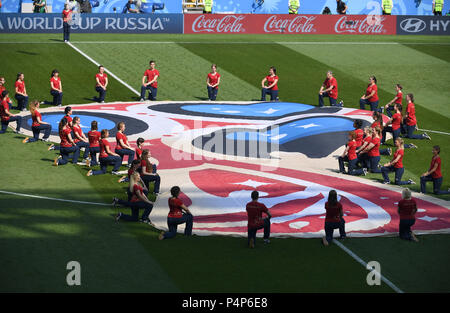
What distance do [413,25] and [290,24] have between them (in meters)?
10.4

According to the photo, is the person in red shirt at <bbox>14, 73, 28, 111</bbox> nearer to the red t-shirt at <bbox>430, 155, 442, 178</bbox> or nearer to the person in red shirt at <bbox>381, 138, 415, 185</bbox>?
the person in red shirt at <bbox>381, 138, 415, 185</bbox>

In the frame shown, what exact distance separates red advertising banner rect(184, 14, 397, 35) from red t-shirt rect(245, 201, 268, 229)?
3761 cm

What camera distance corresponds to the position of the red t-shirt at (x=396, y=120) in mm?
27111

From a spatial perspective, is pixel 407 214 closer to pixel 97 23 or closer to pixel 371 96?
pixel 371 96

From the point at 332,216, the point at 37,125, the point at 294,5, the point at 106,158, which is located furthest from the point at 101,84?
the point at 294,5

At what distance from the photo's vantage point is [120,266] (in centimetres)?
1495

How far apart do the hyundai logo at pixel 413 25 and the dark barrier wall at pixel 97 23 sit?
1843 centimetres

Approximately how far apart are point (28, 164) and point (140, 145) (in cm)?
481

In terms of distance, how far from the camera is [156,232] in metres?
17.3

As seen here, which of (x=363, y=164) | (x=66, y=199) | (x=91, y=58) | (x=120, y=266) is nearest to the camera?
(x=120, y=266)

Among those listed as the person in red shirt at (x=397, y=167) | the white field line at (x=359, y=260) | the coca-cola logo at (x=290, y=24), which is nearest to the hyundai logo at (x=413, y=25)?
the coca-cola logo at (x=290, y=24)

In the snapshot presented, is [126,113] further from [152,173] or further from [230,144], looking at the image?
[152,173]

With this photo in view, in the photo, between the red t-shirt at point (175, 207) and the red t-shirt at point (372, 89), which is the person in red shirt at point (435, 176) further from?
the red t-shirt at point (372, 89)

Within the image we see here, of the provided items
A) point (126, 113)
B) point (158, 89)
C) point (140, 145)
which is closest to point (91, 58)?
point (158, 89)
